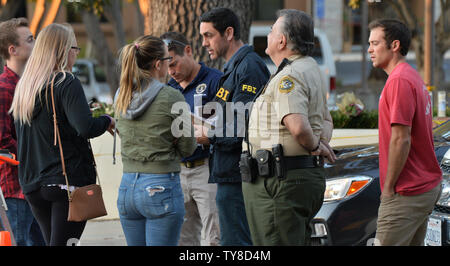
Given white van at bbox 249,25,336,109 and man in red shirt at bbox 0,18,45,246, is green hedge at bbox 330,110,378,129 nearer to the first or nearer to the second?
man in red shirt at bbox 0,18,45,246

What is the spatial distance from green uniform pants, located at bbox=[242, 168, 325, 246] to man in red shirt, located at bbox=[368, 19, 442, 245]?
1.29 feet

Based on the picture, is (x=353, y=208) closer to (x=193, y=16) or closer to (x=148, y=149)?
(x=148, y=149)

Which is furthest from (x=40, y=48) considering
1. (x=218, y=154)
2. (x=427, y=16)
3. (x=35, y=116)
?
(x=427, y=16)

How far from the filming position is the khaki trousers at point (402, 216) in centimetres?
382

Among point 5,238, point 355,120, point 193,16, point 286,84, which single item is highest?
point 193,16

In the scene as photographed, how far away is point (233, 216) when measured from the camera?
450 cm

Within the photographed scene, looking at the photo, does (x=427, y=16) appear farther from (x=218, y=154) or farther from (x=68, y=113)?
(x=68, y=113)

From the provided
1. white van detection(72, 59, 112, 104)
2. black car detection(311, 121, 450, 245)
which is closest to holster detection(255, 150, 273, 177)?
black car detection(311, 121, 450, 245)

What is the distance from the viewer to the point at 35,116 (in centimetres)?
405

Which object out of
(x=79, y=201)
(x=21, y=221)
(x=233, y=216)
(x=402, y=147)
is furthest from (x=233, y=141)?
(x=21, y=221)

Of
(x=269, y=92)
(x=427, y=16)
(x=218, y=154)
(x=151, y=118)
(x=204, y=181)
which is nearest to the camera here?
(x=269, y=92)

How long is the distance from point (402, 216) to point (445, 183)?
131 centimetres

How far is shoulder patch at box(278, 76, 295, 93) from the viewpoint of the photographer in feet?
11.9

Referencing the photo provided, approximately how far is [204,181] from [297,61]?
1518mm
